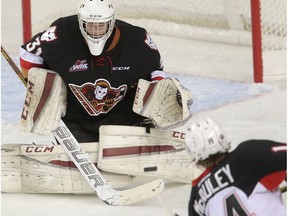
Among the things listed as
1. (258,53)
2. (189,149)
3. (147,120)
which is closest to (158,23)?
(258,53)

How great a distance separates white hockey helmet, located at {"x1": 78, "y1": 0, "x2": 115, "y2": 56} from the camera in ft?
14.3

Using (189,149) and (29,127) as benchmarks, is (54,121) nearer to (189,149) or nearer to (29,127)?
(29,127)

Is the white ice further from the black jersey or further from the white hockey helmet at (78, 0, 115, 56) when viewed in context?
the white hockey helmet at (78, 0, 115, 56)

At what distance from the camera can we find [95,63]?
4.43 metres

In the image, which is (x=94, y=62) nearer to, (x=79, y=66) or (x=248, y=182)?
(x=79, y=66)

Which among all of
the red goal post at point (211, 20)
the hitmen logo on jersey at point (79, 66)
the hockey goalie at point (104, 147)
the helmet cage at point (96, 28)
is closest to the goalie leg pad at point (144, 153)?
the hockey goalie at point (104, 147)

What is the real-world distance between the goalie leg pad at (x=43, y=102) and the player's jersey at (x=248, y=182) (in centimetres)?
121

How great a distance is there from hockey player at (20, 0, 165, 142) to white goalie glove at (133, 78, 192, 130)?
5 cm

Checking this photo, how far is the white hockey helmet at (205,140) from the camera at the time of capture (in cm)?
330

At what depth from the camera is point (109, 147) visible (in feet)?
14.5

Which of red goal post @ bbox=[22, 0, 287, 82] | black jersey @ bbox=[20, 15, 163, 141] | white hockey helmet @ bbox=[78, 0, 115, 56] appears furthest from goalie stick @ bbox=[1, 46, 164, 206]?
red goal post @ bbox=[22, 0, 287, 82]

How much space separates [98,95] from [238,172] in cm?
125

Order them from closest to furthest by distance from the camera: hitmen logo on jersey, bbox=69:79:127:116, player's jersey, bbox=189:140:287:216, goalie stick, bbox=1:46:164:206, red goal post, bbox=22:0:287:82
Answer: player's jersey, bbox=189:140:287:216
goalie stick, bbox=1:46:164:206
hitmen logo on jersey, bbox=69:79:127:116
red goal post, bbox=22:0:287:82

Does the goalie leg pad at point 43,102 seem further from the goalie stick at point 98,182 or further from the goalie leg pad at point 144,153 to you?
the goalie leg pad at point 144,153
